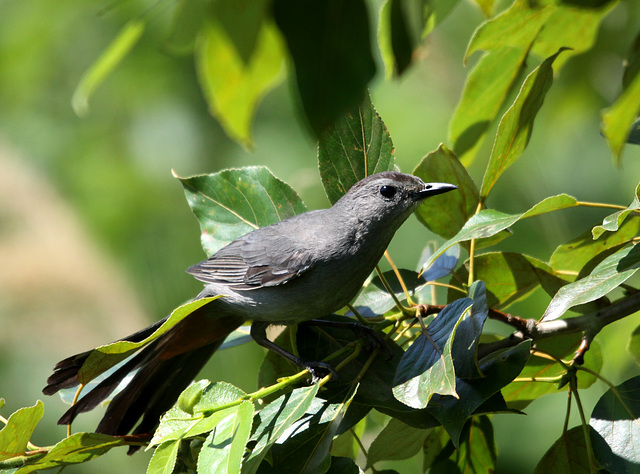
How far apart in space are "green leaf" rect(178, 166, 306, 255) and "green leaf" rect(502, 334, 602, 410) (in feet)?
2.84

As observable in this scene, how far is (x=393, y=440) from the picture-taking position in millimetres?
1812

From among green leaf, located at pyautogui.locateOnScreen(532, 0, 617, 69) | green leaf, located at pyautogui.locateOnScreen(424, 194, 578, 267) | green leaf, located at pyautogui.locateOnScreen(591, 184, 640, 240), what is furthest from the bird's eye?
green leaf, located at pyautogui.locateOnScreen(591, 184, 640, 240)

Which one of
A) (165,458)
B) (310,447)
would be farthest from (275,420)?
(165,458)

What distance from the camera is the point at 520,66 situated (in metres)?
1.91

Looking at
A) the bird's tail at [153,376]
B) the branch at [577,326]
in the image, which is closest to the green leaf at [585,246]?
the branch at [577,326]

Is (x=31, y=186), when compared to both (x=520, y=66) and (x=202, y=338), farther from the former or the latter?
(x=520, y=66)

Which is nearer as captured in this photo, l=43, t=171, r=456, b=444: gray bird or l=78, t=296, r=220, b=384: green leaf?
l=78, t=296, r=220, b=384: green leaf

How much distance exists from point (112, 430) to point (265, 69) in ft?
4.98

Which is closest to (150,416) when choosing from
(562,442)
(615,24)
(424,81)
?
(562,442)

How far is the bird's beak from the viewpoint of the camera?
6.38 feet

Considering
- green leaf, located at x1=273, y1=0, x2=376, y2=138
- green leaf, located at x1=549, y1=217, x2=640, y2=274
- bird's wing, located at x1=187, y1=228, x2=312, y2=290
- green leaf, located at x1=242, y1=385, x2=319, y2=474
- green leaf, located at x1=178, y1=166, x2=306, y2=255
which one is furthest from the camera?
bird's wing, located at x1=187, y1=228, x2=312, y2=290

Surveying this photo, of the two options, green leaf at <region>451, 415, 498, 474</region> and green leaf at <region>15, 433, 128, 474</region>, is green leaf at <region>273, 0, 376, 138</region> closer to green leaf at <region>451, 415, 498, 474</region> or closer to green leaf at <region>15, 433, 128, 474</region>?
green leaf at <region>15, 433, 128, 474</region>

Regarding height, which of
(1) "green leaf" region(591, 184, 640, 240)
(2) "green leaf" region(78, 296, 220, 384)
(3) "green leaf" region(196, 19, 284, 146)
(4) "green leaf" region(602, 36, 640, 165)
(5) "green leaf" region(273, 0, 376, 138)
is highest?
(3) "green leaf" region(196, 19, 284, 146)

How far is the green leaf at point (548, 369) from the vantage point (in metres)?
1.86
